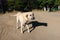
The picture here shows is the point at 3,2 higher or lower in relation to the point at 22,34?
higher

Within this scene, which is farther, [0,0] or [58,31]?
[0,0]

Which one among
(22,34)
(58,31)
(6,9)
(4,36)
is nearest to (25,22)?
(22,34)

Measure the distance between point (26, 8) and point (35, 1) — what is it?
8.55ft

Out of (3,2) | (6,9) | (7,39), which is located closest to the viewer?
(7,39)

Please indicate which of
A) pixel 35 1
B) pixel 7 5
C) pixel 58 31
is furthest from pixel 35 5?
pixel 58 31

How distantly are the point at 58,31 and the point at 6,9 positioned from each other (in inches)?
786

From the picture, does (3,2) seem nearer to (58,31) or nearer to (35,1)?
(35,1)

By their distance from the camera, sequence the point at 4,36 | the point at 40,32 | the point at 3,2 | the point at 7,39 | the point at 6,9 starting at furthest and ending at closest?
the point at 3,2, the point at 6,9, the point at 40,32, the point at 4,36, the point at 7,39

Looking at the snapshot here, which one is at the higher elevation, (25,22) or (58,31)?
(25,22)

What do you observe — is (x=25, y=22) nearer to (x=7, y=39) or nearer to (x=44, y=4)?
(x=7, y=39)

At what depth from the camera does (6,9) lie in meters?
29.0

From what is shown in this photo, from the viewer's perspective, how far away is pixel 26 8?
3055 centimetres

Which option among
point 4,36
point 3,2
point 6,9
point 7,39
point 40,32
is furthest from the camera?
point 3,2

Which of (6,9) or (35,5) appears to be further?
(35,5)
